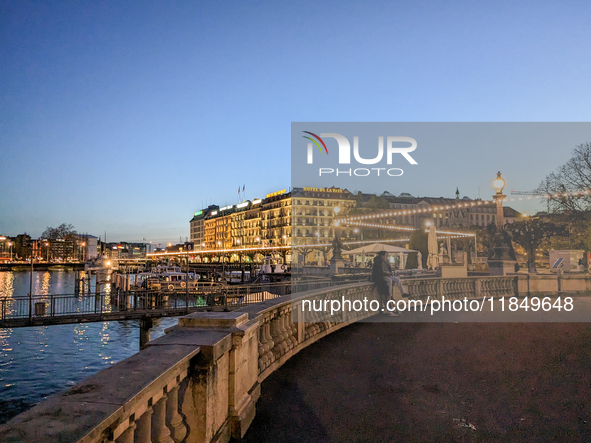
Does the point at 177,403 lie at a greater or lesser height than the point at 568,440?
greater

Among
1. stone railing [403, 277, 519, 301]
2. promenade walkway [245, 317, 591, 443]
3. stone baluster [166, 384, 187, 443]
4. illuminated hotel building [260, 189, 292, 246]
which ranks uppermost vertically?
illuminated hotel building [260, 189, 292, 246]

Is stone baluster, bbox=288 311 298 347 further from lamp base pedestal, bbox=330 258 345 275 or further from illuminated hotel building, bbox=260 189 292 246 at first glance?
illuminated hotel building, bbox=260 189 292 246

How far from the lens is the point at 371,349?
9.18 metres

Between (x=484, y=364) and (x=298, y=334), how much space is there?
11.5ft

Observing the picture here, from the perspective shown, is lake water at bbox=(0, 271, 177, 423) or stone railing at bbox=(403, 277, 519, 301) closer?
stone railing at bbox=(403, 277, 519, 301)

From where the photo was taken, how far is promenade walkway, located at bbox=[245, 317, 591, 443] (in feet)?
16.6

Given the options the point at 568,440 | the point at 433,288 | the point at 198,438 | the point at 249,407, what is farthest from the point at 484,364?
the point at 433,288

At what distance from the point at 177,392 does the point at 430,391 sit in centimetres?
423

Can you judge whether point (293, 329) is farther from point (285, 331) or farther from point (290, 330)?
point (285, 331)

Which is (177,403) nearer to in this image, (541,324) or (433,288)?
(541,324)

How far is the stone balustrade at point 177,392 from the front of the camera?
2252 mm

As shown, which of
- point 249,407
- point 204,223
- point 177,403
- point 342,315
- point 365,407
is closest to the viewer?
point 177,403

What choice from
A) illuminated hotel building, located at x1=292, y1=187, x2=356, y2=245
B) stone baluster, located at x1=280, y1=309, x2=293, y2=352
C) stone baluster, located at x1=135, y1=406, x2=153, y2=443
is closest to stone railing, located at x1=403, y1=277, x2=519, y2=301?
stone baluster, located at x1=280, y1=309, x2=293, y2=352

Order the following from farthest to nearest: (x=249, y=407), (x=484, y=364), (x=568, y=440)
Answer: (x=484, y=364)
(x=249, y=407)
(x=568, y=440)
